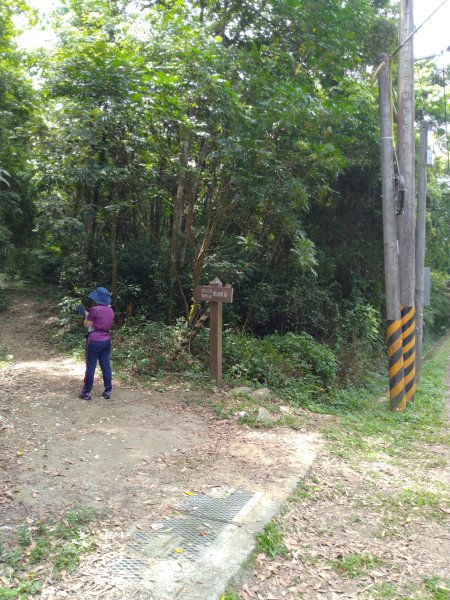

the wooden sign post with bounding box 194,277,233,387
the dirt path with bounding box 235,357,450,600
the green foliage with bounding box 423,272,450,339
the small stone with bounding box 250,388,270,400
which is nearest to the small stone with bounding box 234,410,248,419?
the small stone with bounding box 250,388,270,400

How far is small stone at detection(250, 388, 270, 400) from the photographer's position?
8737mm

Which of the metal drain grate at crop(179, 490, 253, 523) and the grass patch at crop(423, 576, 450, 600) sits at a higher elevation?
the metal drain grate at crop(179, 490, 253, 523)

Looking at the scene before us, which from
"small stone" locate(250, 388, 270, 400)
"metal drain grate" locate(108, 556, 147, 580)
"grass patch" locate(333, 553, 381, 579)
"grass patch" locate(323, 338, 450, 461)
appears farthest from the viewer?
"small stone" locate(250, 388, 270, 400)

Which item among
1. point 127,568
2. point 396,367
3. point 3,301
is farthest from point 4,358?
point 127,568

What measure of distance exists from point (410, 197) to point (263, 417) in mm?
5195

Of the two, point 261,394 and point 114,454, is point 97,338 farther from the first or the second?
point 261,394

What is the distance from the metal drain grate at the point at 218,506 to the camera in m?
4.57

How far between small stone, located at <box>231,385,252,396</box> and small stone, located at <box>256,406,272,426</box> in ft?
2.88

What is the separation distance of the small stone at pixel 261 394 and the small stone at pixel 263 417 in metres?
0.78

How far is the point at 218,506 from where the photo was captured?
477cm

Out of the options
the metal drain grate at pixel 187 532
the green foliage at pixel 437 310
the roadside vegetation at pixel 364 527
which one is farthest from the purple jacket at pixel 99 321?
the green foliage at pixel 437 310

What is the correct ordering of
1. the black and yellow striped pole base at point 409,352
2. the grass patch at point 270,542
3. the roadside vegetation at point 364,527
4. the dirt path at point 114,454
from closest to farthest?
the roadside vegetation at point 364,527, the grass patch at point 270,542, the dirt path at point 114,454, the black and yellow striped pole base at point 409,352

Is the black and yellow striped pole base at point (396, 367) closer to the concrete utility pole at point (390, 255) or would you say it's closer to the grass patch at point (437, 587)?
the concrete utility pole at point (390, 255)

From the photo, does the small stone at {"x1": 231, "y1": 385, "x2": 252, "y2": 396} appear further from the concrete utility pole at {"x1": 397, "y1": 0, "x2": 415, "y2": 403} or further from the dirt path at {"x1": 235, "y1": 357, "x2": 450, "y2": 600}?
the concrete utility pole at {"x1": 397, "y1": 0, "x2": 415, "y2": 403}
